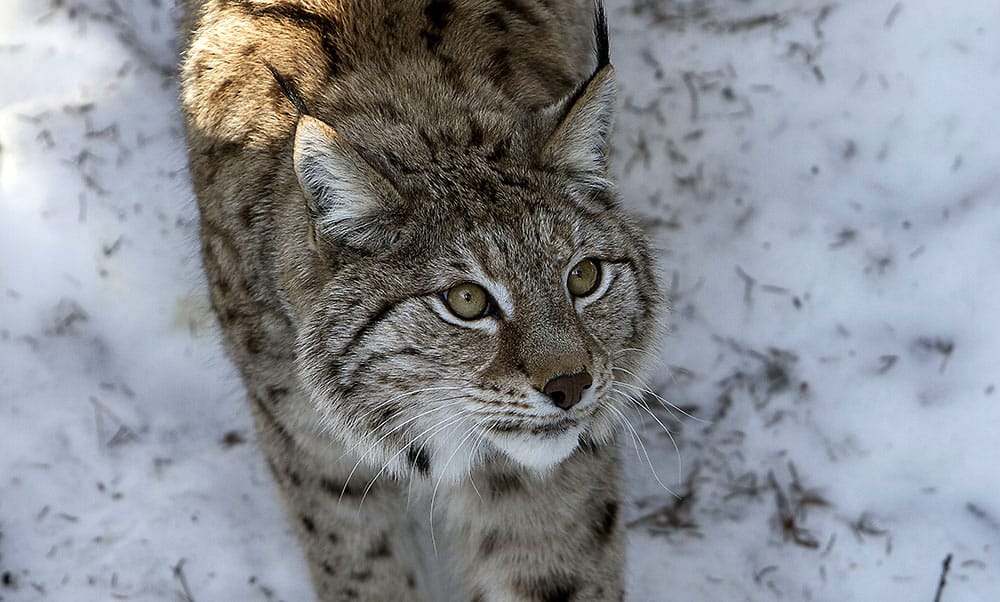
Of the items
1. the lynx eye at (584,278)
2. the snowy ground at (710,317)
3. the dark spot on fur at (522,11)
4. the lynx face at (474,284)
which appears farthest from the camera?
the snowy ground at (710,317)

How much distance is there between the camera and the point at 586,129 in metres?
3.14

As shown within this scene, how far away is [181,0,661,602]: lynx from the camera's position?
9.70 ft

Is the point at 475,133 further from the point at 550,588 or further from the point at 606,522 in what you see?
the point at 550,588

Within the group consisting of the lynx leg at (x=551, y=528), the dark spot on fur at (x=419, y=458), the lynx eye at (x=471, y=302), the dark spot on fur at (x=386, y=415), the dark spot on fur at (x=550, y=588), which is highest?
the lynx eye at (x=471, y=302)

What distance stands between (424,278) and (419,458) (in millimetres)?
652

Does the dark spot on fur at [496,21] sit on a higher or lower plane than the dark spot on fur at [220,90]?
higher

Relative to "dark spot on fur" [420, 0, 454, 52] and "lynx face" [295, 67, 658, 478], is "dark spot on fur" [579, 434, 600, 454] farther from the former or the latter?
"dark spot on fur" [420, 0, 454, 52]

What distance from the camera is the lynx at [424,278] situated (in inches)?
116

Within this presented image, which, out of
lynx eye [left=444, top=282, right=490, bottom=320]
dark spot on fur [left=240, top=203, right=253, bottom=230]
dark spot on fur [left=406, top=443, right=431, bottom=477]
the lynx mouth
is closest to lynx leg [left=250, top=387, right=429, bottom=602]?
dark spot on fur [left=406, top=443, right=431, bottom=477]

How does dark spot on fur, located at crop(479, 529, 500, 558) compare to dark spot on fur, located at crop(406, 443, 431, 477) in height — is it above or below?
below

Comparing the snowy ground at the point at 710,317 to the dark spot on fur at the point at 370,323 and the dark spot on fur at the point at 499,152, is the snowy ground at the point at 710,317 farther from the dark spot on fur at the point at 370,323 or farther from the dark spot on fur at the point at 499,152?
the dark spot on fur at the point at 499,152

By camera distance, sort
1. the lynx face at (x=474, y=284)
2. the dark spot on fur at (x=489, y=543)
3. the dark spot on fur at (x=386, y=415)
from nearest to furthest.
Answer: the lynx face at (x=474, y=284) < the dark spot on fur at (x=386, y=415) < the dark spot on fur at (x=489, y=543)

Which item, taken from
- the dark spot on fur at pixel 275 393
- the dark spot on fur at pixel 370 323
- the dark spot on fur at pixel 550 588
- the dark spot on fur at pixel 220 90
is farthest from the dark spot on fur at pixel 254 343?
the dark spot on fur at pixel 550 588

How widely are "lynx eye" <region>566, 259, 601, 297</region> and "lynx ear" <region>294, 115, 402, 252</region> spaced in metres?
0.47
